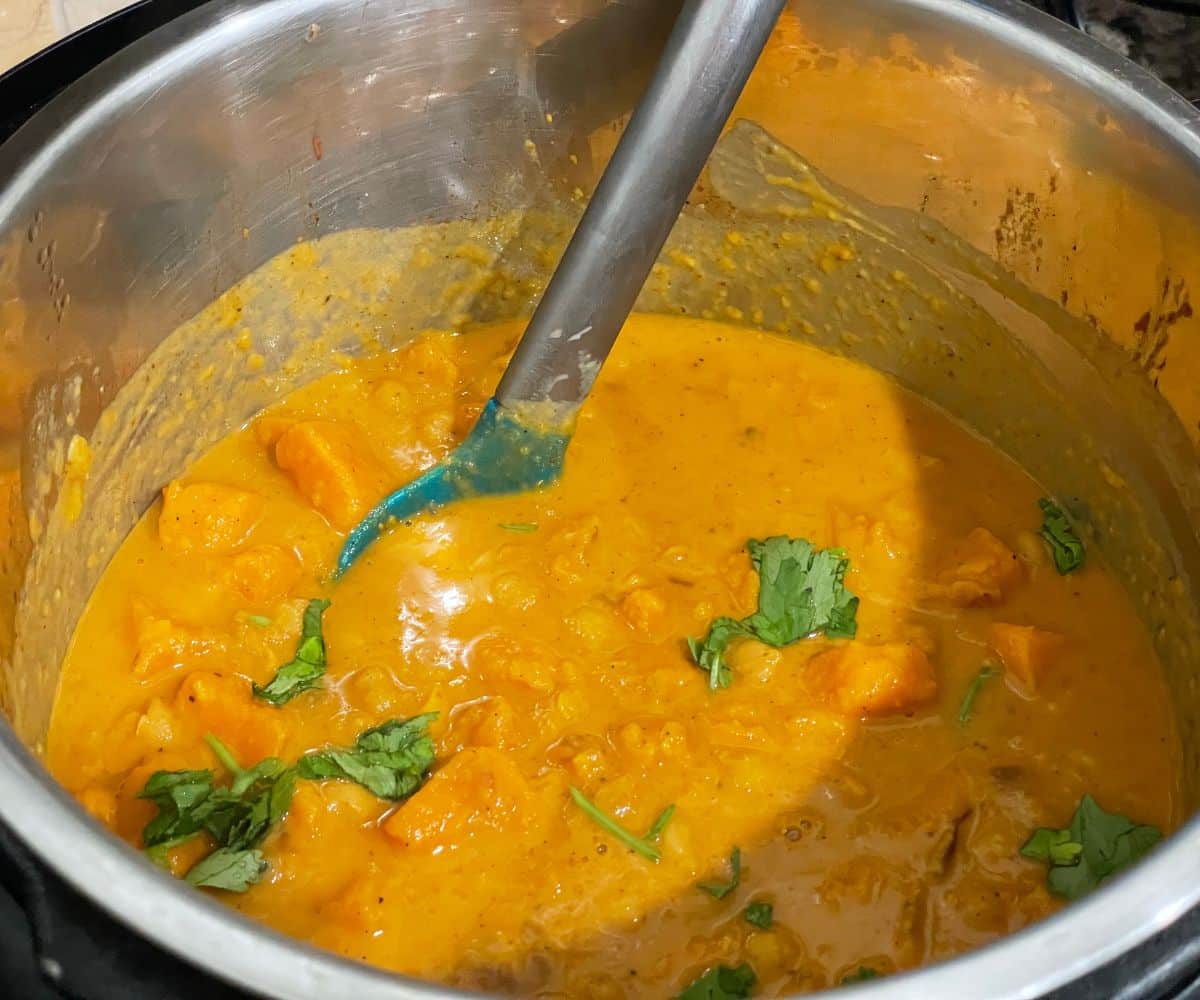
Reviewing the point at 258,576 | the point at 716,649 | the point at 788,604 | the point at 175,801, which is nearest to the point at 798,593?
the point at 788,604

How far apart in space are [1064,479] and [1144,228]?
1.65 ft

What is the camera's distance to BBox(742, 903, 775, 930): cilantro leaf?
5.25 ft

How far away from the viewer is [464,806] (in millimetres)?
1692

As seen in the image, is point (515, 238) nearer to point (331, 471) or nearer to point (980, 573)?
point (331, 471)

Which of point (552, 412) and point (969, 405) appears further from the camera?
point (969, 405)

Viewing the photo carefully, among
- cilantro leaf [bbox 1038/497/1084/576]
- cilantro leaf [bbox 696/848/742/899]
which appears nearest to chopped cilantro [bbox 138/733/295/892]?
cilantro leaf [bbox 696/848/742/899]

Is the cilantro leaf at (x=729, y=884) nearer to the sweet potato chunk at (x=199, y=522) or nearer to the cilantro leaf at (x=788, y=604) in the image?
the cilantro leaf at (x=788, y=604)

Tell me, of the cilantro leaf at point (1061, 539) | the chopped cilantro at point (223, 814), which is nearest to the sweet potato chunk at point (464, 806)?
the chopped cilantro at point (223, 814)

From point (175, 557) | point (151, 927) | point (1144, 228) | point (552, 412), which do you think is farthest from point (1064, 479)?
point (151, 927)

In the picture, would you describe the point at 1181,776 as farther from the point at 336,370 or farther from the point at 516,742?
the point at 336,370

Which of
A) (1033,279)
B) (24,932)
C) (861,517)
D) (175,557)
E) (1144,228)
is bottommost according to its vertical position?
(175,557)

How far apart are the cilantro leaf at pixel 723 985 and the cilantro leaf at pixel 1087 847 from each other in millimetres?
429

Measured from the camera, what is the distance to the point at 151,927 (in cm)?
99

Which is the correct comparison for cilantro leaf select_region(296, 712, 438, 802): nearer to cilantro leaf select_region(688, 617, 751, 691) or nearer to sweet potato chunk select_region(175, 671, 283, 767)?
sweet potato chunk select_region(175, 671, 283, 767)
